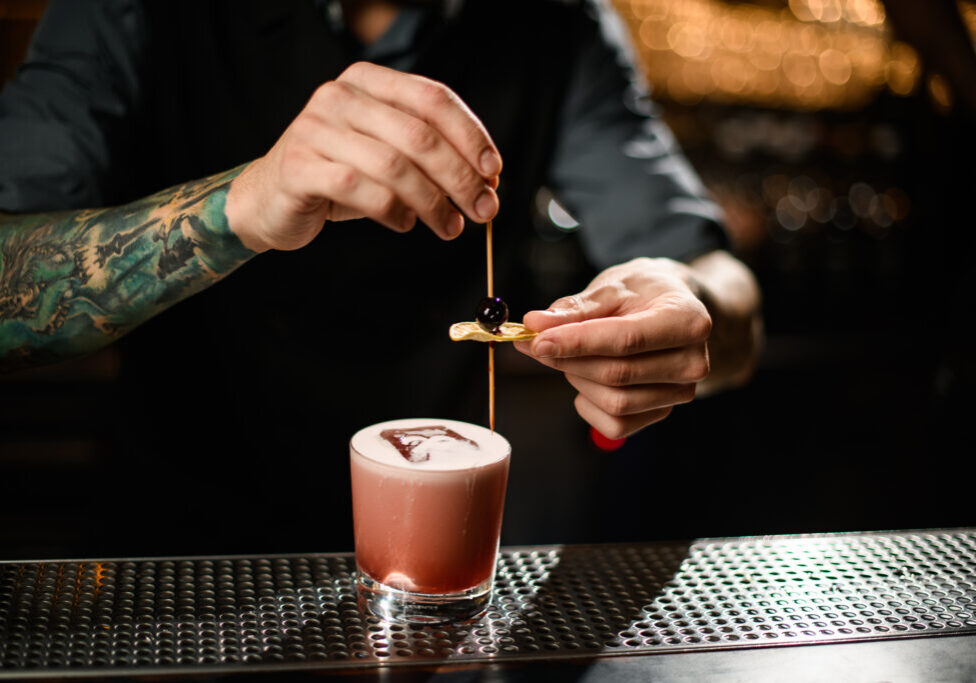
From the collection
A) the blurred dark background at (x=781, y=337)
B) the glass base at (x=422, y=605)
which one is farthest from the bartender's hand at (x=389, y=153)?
the blurred dark background at (x=781, y=337)

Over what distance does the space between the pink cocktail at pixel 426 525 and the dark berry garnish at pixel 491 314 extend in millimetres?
168

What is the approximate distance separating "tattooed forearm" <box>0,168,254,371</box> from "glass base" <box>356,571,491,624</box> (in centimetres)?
54

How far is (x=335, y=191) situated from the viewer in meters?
1.02

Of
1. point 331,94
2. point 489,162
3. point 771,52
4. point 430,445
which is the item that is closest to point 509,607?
point 430,445

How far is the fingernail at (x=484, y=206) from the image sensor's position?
1054 mm

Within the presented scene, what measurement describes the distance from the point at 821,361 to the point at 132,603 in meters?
3.40

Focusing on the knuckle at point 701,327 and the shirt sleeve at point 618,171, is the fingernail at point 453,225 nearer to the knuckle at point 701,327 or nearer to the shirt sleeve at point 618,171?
the knuckle at point 701,327

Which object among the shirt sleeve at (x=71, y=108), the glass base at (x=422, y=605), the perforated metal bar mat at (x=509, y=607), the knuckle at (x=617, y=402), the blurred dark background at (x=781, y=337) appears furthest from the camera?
the blurred dark background at (x=781, y=337)

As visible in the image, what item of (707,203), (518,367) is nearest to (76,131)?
(707,203)

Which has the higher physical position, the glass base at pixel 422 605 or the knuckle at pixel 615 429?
the knuckle at pixel 615 429

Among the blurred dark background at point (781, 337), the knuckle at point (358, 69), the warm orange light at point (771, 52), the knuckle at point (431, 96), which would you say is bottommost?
the blurred dark background at point (781, 337)

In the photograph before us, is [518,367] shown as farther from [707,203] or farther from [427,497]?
[427,497]

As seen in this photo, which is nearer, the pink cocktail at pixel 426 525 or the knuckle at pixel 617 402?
the pink cocktail at pixel 426 525

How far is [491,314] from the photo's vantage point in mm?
1126
